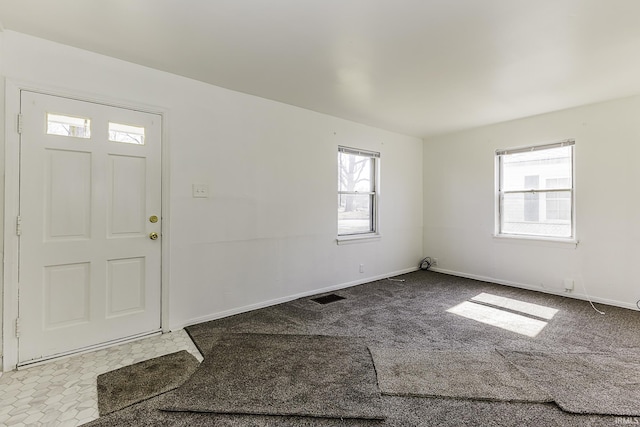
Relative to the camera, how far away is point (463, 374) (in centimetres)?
214

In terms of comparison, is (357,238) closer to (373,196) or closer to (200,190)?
(373,196)

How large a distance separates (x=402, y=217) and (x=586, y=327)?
283 cm

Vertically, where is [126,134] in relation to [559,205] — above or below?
above

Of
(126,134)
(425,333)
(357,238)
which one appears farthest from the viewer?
(357,238)

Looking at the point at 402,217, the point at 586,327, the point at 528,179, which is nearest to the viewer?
the point at 586,327

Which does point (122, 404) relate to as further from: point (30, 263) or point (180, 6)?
point (180, 6)

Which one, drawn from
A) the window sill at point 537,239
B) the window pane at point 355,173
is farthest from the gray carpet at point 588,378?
the window pane at point 355,173

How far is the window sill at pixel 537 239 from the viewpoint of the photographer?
3902 millimetres

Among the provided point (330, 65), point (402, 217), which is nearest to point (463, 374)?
point (330, 65)

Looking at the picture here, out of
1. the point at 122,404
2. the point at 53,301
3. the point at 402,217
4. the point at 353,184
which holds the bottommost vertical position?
the point at 122,404

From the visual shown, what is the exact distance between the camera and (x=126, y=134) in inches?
105

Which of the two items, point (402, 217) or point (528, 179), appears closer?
point (528, 179)

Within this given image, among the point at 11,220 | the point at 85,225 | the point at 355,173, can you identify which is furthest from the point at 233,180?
the point at 355,173

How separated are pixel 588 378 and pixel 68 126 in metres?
4.43
